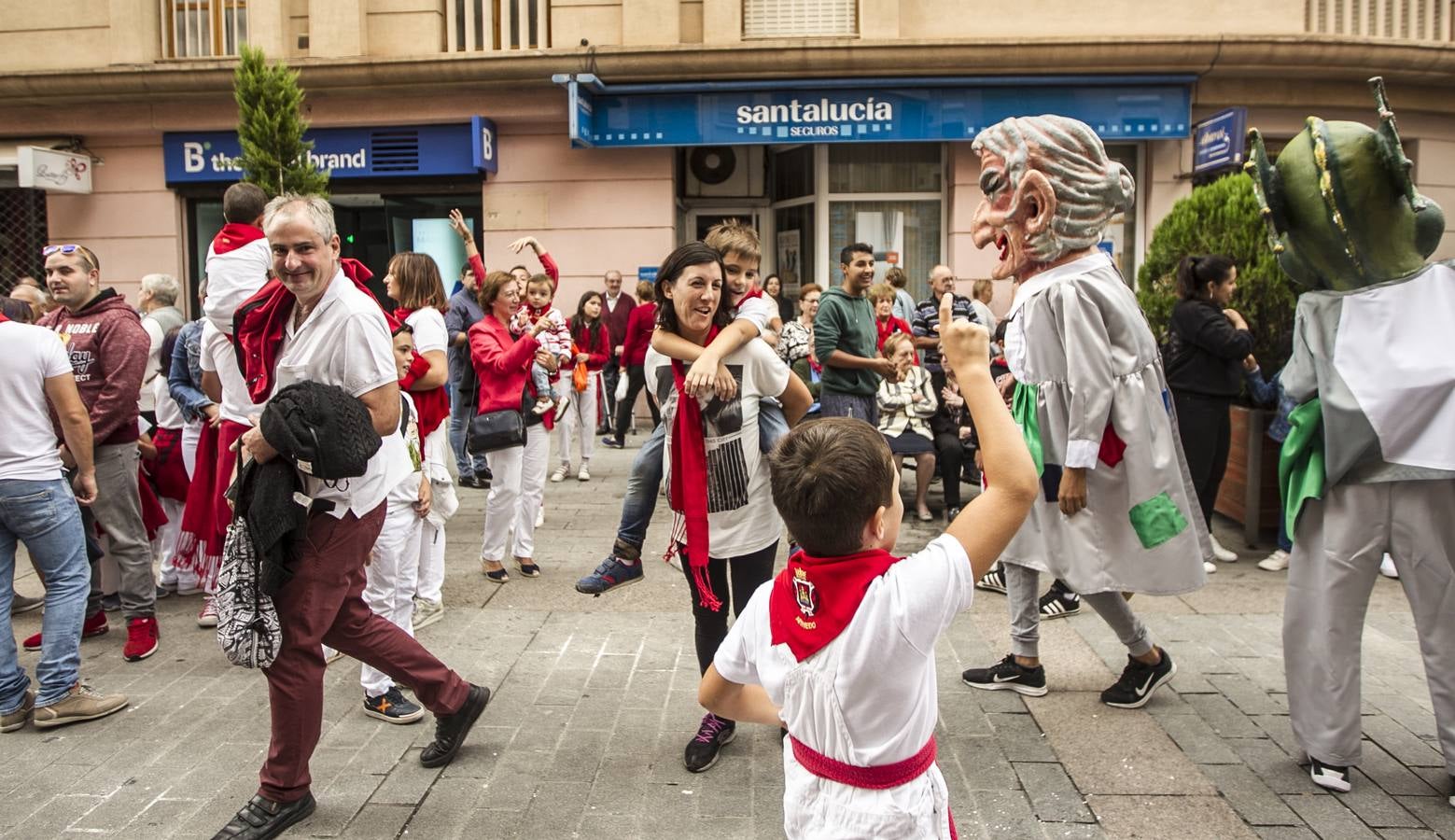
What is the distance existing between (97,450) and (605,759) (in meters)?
3.15

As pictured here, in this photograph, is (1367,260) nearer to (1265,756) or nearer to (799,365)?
(1265,756)

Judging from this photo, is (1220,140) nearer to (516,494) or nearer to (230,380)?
(516,494)

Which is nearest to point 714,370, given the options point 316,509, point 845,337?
point 316,509

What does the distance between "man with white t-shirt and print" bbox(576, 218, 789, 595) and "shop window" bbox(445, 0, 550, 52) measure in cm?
1040

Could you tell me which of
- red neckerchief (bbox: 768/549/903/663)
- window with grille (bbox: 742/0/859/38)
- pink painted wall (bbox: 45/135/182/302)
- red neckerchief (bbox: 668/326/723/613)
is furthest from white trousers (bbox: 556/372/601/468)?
red neckerchief (bbox: 768/549/903/663)

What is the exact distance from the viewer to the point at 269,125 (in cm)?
1034

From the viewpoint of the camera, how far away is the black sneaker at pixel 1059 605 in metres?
5.87

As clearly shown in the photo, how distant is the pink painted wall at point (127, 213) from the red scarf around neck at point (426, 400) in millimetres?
10113

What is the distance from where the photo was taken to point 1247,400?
773 cm

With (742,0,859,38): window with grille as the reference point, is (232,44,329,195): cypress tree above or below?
below

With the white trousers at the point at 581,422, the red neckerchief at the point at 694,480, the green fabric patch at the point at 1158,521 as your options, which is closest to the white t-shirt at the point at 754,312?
the red neckerchief at the point at 694,480

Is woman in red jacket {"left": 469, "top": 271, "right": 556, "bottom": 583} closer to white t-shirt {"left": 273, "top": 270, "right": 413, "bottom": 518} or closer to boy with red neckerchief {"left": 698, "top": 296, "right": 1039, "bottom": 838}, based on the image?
white t-shirt {"left": 273, "top": 270, "right": 413, "bottom": 518}

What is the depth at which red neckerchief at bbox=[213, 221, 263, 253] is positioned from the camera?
193 inches

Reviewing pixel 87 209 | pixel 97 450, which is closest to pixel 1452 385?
pixel 97 450
